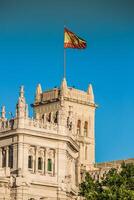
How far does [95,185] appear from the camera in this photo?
13788 centimetres

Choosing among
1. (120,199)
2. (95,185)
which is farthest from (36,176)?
(120,199)

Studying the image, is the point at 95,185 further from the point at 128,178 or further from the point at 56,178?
the point at 56,178

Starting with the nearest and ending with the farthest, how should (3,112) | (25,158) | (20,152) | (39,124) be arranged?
1. (20,152)
2. (25,158)
3. (39,124)
4. (3,112)

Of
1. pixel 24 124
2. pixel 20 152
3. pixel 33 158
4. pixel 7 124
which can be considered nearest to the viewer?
pixel 20 152

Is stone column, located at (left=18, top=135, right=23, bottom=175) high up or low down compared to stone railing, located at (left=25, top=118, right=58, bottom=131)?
down

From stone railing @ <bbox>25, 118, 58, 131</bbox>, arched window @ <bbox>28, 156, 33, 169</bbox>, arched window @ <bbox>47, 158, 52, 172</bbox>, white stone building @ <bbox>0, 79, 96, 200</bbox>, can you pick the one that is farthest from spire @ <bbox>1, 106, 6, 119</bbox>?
arched window @ <bbox>47, 158, 52, 172</bbox>

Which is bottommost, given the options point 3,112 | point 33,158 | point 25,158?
point 25,158

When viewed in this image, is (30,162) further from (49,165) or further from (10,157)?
(49,165)

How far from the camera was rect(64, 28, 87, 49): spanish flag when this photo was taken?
558 feet

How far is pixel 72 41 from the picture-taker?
562 ft

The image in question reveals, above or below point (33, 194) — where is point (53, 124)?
above

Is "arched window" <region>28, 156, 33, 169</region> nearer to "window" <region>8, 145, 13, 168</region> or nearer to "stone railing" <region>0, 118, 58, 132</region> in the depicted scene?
"window" <region>8, 145, 13, 168</region>

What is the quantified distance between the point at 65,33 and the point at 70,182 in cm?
2817

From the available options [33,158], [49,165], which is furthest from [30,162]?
[49,165]
